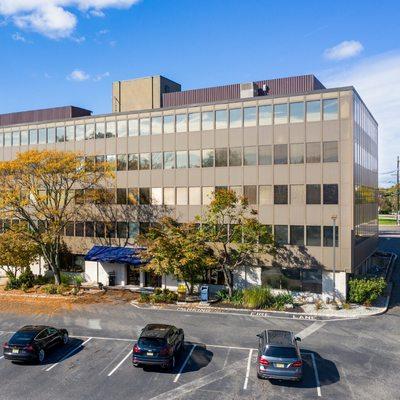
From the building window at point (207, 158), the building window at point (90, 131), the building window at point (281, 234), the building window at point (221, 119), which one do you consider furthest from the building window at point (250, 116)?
the building window at point (90, 131)

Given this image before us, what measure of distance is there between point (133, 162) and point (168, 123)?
17.4 ft

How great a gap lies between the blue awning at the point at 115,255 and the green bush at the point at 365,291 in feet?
58.1

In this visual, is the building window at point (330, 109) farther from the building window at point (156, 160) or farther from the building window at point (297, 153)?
the building window at point (156, 160)

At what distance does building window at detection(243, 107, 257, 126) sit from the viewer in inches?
1464

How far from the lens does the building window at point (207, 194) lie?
38725mm

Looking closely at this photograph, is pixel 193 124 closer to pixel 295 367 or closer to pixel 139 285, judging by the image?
pixel 139 285

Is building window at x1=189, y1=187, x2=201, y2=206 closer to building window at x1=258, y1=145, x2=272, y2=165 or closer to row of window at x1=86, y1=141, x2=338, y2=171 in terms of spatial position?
row of window at x1=86, y1=141, x2=338, y2=171

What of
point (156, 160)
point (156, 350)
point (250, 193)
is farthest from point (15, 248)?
point (156, 350)

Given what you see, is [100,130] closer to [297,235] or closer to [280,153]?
[280,153]

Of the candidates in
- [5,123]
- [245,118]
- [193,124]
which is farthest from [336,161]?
[5,123]

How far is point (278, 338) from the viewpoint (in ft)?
68.3

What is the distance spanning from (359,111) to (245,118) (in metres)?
9.71

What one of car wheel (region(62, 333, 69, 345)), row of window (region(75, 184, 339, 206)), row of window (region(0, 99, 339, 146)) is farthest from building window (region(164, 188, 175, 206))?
car wheel (region(62, 333, 69, 345))

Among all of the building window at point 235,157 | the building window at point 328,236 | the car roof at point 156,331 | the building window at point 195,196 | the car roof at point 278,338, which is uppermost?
the building window at point 235,157
